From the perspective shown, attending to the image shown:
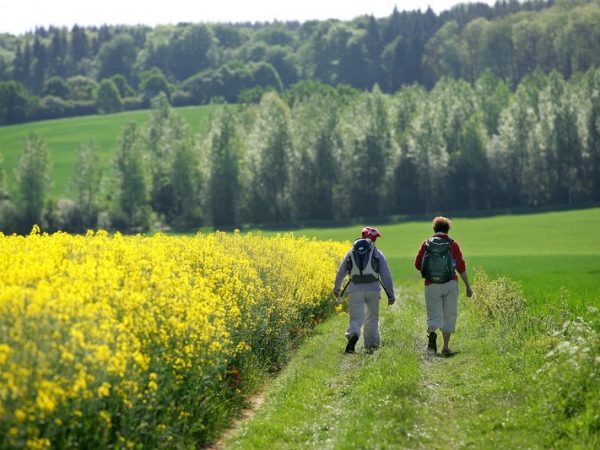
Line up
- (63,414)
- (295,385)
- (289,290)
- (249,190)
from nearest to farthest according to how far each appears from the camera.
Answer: (63,414)
(295,385)
(289,290)
(249,190)

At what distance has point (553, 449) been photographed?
10336 mm

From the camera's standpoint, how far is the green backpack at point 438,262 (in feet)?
57.8

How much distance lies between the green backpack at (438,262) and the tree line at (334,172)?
85858 millimetres

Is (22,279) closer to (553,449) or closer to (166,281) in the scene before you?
(166,281)

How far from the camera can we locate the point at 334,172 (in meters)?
107

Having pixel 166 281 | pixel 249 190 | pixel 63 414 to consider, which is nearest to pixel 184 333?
pixel 166 281

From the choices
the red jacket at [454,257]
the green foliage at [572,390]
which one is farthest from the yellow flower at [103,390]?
the red jacket at [454,257]

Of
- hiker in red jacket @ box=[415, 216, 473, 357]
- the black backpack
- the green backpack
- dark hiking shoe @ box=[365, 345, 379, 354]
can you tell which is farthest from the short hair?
dark hiking shoe @ box=[365, 345, 379, 354]

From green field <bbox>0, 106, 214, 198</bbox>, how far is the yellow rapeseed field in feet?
357

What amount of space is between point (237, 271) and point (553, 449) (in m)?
7.08

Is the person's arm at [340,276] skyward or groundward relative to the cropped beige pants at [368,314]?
skyward

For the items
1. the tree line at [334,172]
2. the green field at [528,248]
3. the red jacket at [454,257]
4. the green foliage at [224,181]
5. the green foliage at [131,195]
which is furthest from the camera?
the green foliage at [224,181]

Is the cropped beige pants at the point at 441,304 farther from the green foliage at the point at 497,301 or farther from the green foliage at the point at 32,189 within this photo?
the green foliage at the point at 32,189

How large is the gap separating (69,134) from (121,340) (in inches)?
6209
